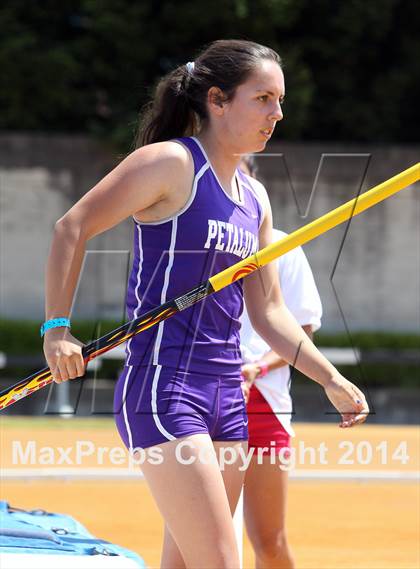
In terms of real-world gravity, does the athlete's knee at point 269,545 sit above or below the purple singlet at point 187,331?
below

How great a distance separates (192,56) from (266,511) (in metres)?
12.1

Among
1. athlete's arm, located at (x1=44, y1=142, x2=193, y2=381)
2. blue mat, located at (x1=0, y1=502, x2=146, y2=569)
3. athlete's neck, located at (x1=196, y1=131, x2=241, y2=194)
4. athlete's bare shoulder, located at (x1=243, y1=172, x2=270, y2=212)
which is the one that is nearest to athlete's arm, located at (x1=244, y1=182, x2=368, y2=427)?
athlete's bare shoulder, located at (x1=243, y1=172, x2=270, y2=212)

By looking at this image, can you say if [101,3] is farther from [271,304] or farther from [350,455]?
[271,304]

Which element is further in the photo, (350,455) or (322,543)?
(350,455)

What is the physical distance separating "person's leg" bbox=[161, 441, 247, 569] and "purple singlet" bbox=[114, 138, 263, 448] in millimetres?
34

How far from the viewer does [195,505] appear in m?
2.96

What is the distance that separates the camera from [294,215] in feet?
43.6

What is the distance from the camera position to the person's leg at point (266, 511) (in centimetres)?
417

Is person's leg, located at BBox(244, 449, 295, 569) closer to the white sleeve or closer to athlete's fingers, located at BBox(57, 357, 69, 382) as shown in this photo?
the white sleeve

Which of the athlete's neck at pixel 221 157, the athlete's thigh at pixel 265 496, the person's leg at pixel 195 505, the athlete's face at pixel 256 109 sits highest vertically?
the athlete's face at pixel 256 109

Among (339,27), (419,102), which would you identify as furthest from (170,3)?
(419,102)

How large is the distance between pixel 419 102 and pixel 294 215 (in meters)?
4.64

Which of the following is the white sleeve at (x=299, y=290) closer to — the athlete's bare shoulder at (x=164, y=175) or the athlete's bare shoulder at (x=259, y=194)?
the athlete's bare shoulder at (x=259, y=194)

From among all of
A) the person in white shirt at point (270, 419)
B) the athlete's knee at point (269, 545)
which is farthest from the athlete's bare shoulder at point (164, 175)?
the athlete's knee at point (269, 545)
